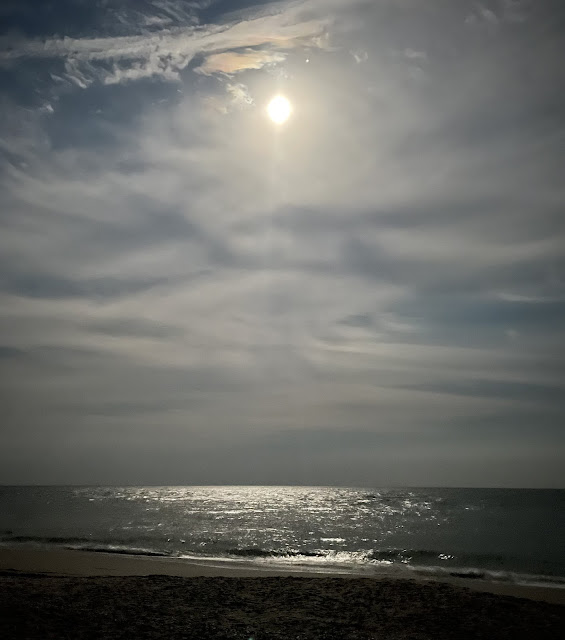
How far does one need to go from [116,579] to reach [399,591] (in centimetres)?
857

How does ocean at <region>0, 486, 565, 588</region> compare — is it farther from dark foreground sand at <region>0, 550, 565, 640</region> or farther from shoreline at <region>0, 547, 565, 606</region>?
dark foreground sand at <region>0, 550, 565, 640</region>

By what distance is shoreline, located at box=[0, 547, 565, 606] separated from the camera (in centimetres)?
1742

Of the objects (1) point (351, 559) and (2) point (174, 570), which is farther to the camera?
(1) point (351, 559)

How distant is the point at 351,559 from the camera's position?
2502cm

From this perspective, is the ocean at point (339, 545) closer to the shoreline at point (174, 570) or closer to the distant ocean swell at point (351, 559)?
the distant ocean swell at point (351, 559)

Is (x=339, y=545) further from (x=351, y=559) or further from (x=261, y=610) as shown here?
(x=261, y=610)

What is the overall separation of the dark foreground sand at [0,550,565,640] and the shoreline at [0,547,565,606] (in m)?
2.47

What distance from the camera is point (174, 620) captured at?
10.8 meters

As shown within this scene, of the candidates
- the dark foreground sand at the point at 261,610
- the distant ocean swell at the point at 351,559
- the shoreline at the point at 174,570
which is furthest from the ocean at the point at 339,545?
the dark foreground sand at the point at 261,610

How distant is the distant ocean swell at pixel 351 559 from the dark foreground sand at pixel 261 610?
7.12 meters

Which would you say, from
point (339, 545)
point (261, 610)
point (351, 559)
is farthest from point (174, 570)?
point (339, 545)

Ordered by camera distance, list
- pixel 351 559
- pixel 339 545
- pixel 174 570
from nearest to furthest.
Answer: pixel 174 570, pixel 351 559, pixel 339 545

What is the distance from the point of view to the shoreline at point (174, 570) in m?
17.4

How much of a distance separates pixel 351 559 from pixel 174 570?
994cm
